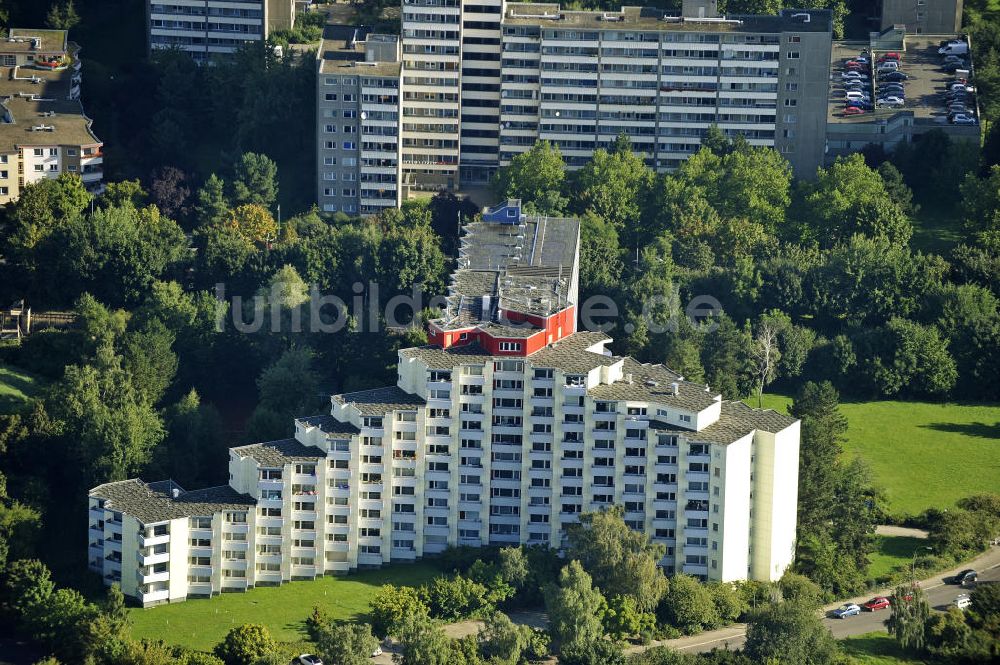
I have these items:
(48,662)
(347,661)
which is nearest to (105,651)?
(48,662)

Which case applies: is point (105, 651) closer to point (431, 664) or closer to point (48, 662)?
point (48, 662)

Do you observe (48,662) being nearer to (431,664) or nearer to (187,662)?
(187,662)

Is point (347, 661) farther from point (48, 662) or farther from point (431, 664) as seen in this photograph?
point (48, 662)

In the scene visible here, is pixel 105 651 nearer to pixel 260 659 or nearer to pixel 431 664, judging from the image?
pixel 260 659

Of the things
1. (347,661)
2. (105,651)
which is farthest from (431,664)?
(105,651)

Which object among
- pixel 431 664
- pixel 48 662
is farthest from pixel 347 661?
pixel 48 662
